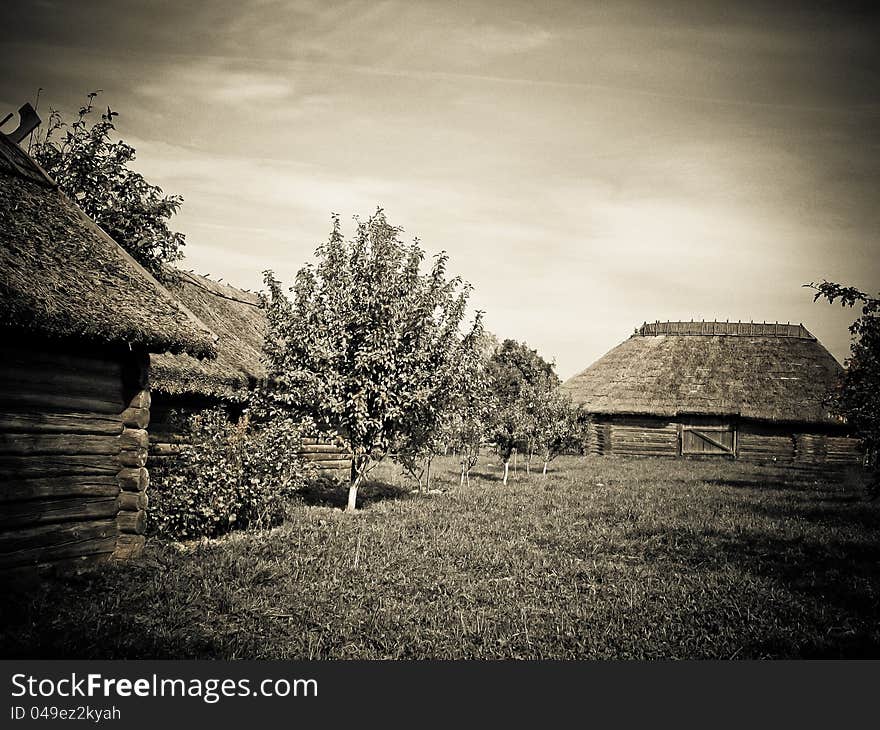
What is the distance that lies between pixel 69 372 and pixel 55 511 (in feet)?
5.29

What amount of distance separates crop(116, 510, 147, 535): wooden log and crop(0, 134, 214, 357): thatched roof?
84.4 inches

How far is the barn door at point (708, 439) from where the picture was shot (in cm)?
3331

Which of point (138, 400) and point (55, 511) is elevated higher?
point (138, 400)

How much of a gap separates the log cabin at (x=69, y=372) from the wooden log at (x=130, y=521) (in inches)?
0.5

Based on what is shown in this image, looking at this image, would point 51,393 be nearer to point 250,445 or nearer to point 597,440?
point 250,445

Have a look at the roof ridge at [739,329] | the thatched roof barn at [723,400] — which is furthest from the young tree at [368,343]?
the roof ridge at [739,329]

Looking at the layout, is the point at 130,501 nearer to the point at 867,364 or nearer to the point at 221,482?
the point at 221,482

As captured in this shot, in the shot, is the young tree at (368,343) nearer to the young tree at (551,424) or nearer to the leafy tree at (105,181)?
the leafy tree at (105,181)

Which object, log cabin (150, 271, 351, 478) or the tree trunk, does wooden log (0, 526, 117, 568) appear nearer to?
→ log cabin (150, 271, 351, 478)

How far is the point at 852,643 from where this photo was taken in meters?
5.51

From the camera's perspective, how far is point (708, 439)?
33.5 metres

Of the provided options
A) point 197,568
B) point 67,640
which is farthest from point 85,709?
point 197,568

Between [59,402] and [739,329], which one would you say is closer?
[59,402]

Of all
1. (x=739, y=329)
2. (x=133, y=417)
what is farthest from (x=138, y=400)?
(x=739, y=329)
